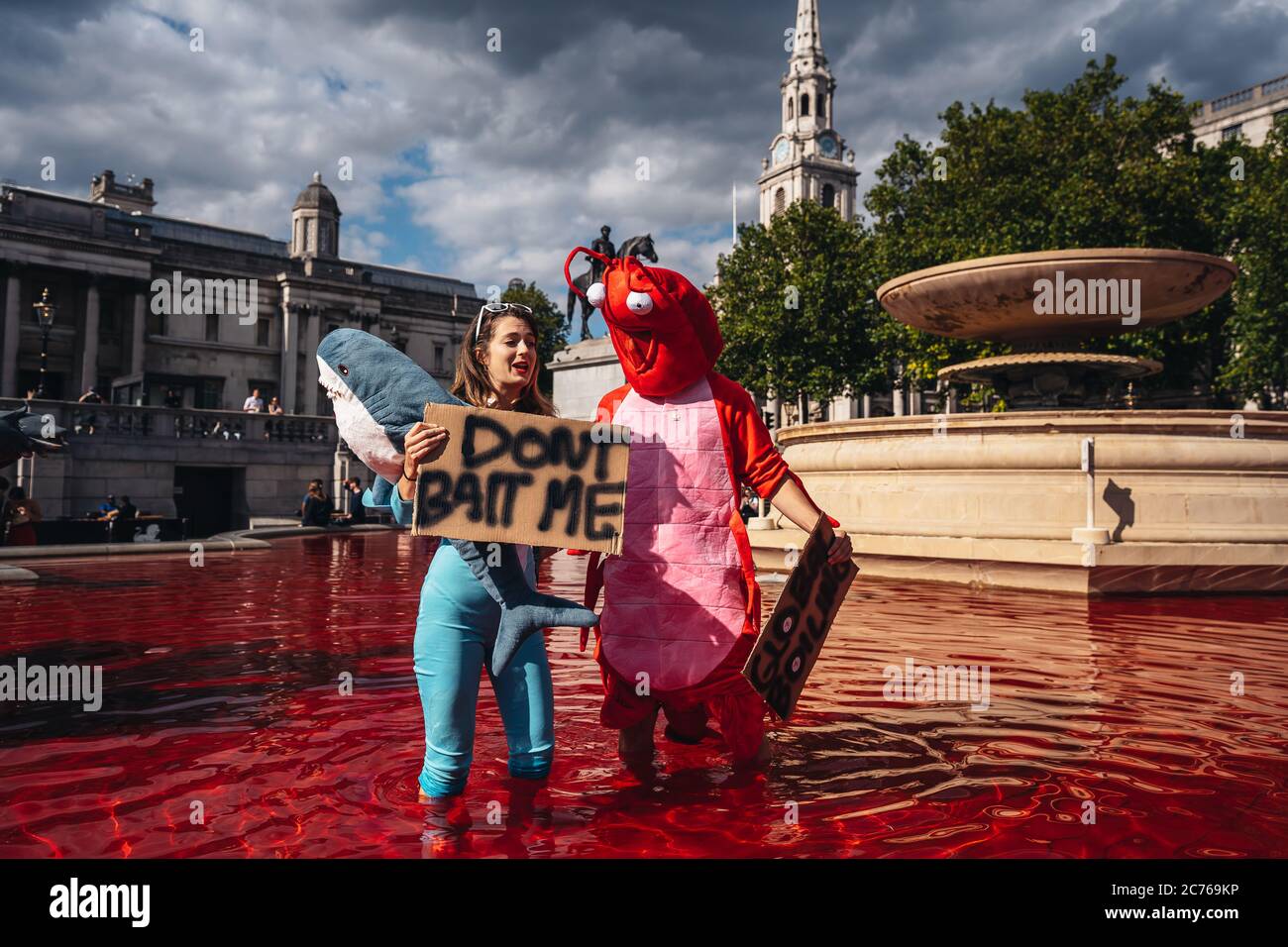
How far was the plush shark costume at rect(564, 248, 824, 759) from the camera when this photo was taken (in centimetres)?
328

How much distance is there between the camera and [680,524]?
3332 millimetres

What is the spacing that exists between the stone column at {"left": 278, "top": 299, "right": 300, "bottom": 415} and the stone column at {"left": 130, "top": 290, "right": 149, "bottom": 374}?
757cm

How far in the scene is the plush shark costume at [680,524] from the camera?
328cm

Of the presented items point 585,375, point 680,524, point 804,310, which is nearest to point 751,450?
point 680,524

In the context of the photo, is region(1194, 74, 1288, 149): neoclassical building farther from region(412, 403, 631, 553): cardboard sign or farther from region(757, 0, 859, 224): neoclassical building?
region(412, 403, 631, 553): cardboard sign

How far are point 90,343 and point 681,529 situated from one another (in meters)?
52.4

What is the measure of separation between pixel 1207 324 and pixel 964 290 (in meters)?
24.1

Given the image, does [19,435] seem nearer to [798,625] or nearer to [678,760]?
[678,760]

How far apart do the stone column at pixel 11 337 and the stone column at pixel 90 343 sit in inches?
113

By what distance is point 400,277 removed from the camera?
71.8 metres

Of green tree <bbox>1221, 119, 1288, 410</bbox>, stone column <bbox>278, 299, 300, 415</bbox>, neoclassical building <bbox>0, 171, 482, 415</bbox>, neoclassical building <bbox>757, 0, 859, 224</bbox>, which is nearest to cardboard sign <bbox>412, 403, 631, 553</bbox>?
green tree <bbox>1221, 119, 1288, 410</bbox>

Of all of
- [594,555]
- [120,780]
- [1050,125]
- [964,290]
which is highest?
[1050,125]
